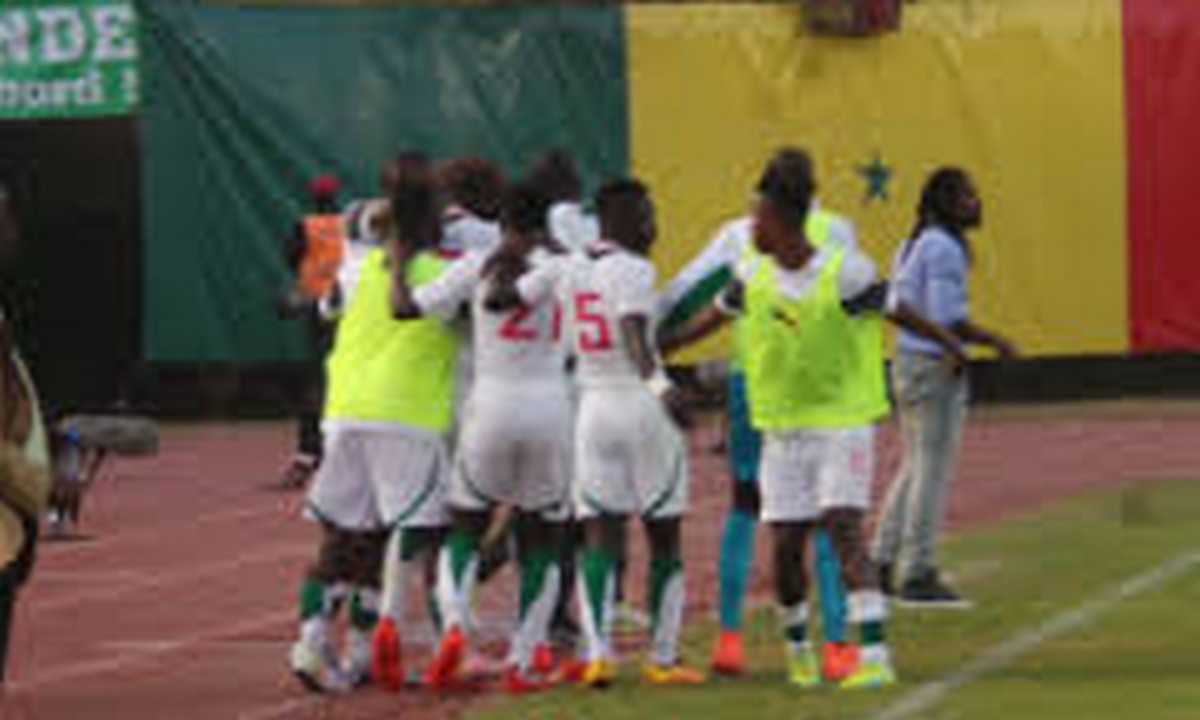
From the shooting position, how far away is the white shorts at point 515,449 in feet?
42.5

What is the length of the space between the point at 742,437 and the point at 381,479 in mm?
1530

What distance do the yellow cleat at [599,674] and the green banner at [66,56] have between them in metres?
18.7

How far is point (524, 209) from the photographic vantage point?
13.0m

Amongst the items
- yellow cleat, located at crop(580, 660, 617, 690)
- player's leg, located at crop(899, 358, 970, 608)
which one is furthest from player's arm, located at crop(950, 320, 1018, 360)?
yellow cleat, located at crop(580, 660, 617, 690)

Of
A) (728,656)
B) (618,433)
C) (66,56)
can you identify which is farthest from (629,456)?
(66,56)

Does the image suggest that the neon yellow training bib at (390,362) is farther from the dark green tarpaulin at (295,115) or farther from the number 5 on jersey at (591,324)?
the dark green tarpaulin at (295,115)

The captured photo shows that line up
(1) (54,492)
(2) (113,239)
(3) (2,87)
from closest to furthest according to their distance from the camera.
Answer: (1) (54,492), (3) (2,87), (2) (113,239)

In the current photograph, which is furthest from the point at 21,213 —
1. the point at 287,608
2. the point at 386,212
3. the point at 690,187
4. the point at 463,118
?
the point at 386,212

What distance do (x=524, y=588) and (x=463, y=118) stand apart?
18.5 metres

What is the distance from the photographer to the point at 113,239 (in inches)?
1286

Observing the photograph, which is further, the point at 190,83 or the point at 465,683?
the point at 190,83

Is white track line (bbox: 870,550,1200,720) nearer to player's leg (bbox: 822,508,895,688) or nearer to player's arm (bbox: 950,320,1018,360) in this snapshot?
player's leg (bbox: 822,508,895,688)

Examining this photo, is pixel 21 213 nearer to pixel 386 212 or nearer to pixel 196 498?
pixel 196 498

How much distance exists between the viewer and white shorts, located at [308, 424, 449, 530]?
508 inches
